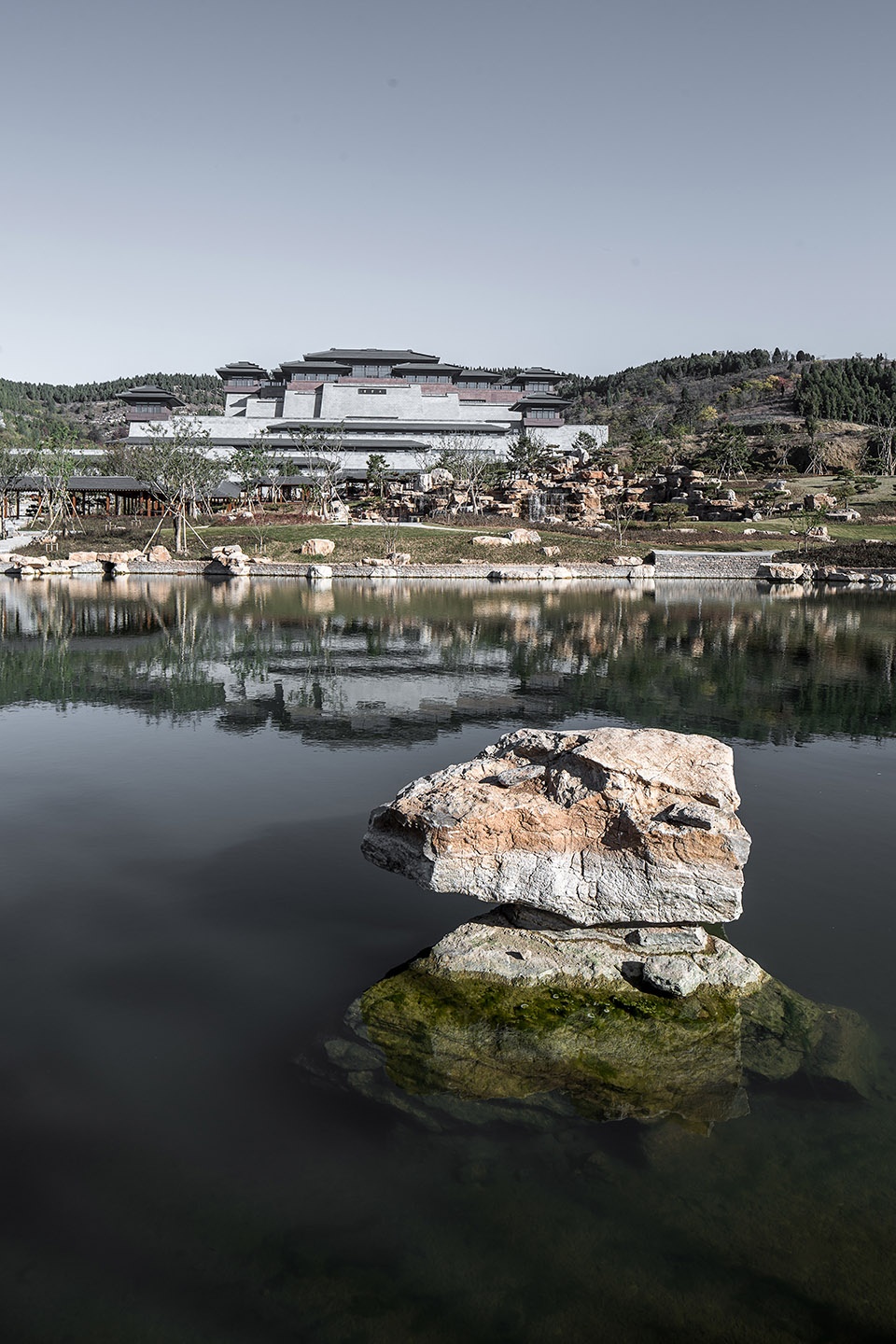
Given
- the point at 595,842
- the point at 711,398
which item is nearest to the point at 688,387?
the point at 711,398

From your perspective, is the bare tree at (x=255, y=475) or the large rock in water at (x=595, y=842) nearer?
the large rock in water at (x=595, y=842)

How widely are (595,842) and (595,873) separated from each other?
0.27 meters

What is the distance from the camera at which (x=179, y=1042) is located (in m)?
7.17

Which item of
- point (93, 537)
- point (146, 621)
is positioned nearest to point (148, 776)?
point (146, 621)

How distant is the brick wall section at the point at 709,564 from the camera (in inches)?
2409

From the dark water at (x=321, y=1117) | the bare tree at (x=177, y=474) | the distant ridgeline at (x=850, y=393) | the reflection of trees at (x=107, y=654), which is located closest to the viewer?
the dark water at (x=321, y=1117)

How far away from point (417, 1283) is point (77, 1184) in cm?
225

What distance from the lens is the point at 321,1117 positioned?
244 inches

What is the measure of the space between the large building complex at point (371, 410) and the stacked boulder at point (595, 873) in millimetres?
86975

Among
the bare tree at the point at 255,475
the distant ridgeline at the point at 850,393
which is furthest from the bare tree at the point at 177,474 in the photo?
the distant ridgeline at the point at 850,393

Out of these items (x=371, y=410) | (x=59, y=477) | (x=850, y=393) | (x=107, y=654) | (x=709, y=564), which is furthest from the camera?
(x=850, y=393)

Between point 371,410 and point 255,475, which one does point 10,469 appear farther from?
point 371,410

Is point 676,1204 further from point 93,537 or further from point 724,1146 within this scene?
point 93,537

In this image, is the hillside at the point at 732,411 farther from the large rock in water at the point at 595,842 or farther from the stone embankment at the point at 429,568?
the large rock in water at the point at 595,842
